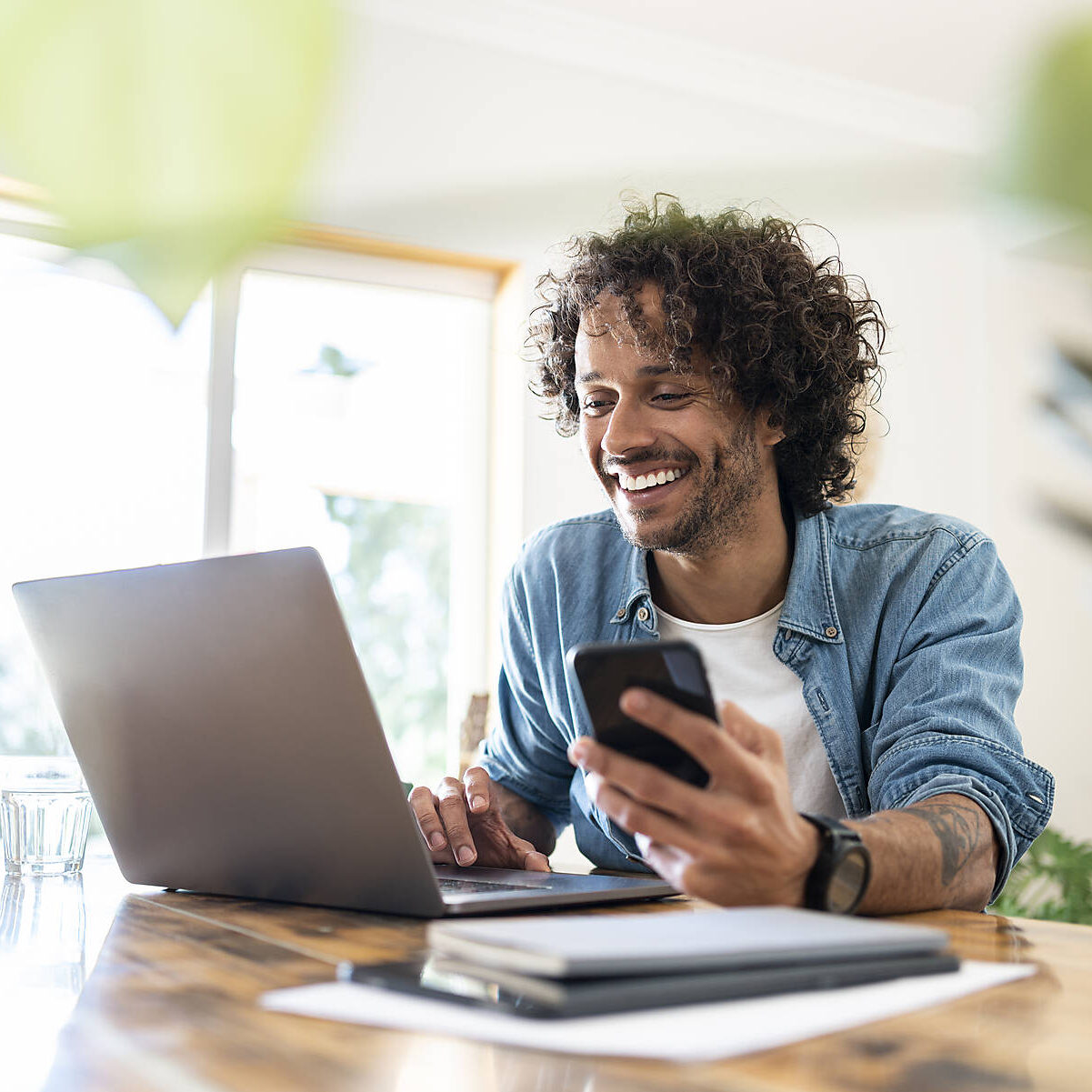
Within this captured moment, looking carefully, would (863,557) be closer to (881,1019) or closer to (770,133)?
(881,1019)

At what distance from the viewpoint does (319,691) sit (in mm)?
776

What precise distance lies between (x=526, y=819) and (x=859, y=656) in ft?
1.54

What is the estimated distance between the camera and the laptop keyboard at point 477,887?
0.92m

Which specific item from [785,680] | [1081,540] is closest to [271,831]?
[785,680]

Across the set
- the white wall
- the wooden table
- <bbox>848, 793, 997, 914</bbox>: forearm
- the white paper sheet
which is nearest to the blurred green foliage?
the white wall

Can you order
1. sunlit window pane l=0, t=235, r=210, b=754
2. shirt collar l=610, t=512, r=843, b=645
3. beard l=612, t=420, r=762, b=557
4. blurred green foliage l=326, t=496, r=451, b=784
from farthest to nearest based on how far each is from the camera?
blurred green foliage l=326, t=496, r=451, b=784 < sunlit window pane l=0, t=235, r=210, b=754 < beard l=612, t=420, r=762, b=557 < shirt collar l=610, t=512, r=843, b=645

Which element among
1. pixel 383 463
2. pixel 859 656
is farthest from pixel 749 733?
pixel 383 463

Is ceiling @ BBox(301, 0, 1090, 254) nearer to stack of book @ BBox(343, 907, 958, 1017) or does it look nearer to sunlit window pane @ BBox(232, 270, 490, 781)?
sunlit window pane @ BBox(232, 270, 490, 781)

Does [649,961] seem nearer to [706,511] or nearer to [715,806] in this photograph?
[715,806]

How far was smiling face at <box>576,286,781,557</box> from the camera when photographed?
1493 mm

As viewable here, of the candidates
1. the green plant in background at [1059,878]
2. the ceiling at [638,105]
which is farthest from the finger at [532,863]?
the green plant in background at [1059,878]

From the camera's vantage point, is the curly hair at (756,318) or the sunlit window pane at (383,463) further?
the sunlit window pane at (383,463)

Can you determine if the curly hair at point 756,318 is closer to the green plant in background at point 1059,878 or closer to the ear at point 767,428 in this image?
the ear at point 767,428

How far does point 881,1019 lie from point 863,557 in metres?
0.93
